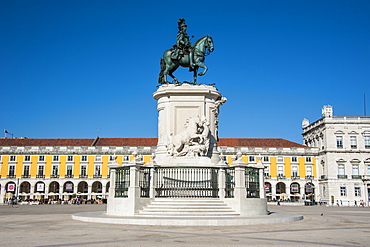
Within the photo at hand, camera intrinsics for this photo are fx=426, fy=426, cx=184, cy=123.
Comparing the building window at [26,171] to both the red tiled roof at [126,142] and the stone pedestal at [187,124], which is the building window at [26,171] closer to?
the red tiled roof at [126,142]

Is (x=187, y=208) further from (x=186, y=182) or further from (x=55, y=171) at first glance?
(x=55, y=171)

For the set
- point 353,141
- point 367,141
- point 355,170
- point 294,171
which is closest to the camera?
point 355,170

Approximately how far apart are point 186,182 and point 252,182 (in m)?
2.55

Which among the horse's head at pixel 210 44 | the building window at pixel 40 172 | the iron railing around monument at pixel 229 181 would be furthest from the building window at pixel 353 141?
the iron railing around monument at pixel 229 181

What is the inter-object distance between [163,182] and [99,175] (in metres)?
55.6

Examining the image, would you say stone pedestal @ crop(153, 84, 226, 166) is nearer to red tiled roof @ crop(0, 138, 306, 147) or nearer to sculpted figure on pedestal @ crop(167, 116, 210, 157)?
A: sculpted figure on pedestal @ crop(167, 116, 210, 157)

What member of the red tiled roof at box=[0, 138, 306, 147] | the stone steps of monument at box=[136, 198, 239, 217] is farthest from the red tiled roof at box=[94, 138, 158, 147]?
the stone steps of monument at box=[136, 198, 239, 217]

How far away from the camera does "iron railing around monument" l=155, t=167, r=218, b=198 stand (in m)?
15.5

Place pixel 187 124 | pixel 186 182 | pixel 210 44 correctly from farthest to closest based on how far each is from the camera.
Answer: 1. pixel 210 44
2. pixel 187 124
3. pixel 186 182

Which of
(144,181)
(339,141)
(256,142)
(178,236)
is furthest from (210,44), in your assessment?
(256,142)

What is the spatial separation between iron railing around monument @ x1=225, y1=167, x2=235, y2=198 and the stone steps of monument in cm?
57

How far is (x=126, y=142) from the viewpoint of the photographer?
74.0 metres

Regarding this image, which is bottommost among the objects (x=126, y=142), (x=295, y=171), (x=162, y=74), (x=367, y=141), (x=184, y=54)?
(x=295, y=171)

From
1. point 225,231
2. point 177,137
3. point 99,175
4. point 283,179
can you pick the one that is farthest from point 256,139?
point 225,231
